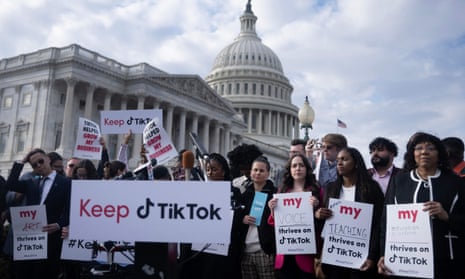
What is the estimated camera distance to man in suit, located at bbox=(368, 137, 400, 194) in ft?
20.8

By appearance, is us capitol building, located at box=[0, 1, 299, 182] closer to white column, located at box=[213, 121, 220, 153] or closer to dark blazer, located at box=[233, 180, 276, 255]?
white column, located at box=[213, 121, 220, 153]

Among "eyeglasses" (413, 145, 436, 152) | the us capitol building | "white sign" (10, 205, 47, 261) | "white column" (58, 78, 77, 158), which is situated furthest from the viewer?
the us capitol building

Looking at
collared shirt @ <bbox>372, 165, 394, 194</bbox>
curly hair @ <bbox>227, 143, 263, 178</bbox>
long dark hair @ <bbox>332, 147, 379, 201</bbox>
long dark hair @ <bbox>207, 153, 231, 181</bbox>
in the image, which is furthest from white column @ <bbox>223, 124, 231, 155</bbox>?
long dark hair @ <bbox>332, 147, 379, 201</bbox>

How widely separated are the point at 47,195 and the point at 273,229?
3.17 m

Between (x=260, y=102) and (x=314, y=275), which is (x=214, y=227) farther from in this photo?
(x=260, y=102)

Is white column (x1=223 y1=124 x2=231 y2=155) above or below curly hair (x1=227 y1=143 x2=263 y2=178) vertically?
above

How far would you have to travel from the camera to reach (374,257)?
5.06 m

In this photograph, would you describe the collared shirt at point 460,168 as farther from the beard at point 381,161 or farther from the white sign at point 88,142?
the white sign at point 88,142

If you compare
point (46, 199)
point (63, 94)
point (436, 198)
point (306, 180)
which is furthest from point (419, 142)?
point (63, 94)

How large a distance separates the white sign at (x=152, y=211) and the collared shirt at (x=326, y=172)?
10.3 ft

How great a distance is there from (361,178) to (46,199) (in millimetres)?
4166

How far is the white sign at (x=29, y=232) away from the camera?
245 inches

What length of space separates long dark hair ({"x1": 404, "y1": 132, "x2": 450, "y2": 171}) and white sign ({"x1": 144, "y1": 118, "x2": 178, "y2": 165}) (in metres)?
3.65

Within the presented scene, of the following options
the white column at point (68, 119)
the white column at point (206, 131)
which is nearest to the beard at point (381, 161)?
the white column at point (68, 119)
